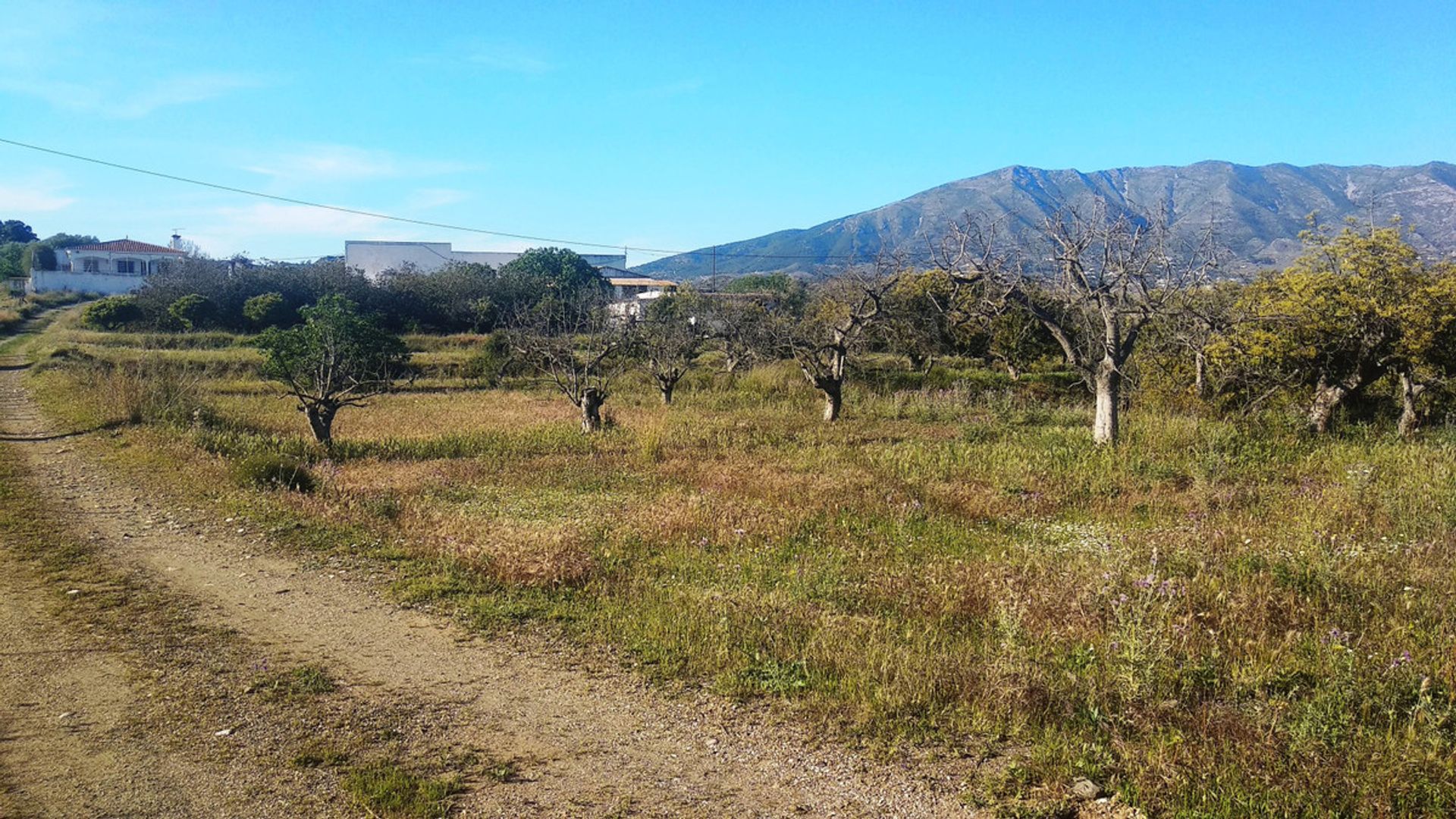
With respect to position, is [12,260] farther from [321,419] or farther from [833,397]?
[833,397]

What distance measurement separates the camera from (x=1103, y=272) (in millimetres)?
14289

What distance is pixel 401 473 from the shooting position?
12.2 meters

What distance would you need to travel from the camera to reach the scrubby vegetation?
14.0 ft

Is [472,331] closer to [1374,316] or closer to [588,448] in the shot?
[588,448]

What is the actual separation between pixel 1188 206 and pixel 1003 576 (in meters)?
65.0

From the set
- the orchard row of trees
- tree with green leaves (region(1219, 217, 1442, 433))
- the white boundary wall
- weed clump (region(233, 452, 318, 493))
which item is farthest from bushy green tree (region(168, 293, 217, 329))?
tree with green leaves (region(1219, 217, 1442, 433))

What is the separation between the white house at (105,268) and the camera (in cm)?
6366

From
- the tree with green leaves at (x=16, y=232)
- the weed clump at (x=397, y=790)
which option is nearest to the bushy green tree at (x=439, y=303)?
the weed clump at (x=397, y=790)

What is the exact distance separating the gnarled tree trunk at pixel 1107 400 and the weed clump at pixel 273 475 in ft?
38.6

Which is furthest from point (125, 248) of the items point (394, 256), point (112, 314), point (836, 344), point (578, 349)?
point (836, 344)

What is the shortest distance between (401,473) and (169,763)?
27.0ft

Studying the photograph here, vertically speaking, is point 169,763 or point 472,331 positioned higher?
point 472,331

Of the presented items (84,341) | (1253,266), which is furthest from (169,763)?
(84,341)

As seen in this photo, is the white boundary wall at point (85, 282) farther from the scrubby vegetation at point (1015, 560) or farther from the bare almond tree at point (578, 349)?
the scrubby vegetation at point (1015, 560)
